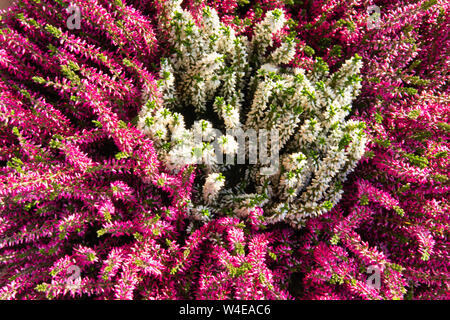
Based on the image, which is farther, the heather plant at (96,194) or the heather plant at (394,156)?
the heather plant at (394,156)

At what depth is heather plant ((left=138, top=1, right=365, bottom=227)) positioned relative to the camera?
1001mm

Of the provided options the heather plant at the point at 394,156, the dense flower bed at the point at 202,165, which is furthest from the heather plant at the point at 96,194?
the heather plant at the point at 394,156

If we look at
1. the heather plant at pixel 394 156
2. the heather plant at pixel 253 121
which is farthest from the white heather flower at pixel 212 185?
the heather plant at pixel 394 156

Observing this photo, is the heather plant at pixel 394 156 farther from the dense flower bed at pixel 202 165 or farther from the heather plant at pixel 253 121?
the heather plant at pixel 253 121

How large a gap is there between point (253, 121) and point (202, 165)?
24 centimetres

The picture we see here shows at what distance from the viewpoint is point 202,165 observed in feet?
3.45

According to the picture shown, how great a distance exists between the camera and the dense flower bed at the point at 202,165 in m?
0.95

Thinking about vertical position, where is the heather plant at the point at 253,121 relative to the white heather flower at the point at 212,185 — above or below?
above

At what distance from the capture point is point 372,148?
1190mm

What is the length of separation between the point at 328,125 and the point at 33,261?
1043 millimetres

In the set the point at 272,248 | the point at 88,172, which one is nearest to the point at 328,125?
the point at 272,248

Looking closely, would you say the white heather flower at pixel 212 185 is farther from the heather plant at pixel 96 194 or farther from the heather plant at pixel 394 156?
the heather plant at pixel 394 156

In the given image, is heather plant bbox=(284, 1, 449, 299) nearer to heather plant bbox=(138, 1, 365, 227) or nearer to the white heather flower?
heather plant bbox=(138, 1, 365, 227)

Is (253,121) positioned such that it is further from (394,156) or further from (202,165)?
(394,156)
